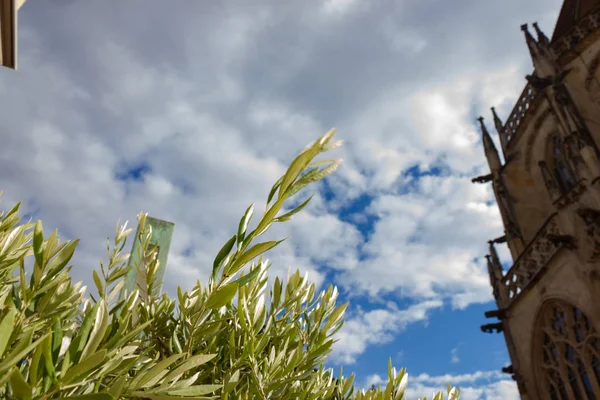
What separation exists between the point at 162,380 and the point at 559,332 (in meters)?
12.5

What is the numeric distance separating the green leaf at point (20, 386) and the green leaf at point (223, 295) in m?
0.35

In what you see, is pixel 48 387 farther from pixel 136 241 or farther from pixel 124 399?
pixel 136 241

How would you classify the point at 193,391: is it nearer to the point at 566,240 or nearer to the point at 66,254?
the point at 66,254

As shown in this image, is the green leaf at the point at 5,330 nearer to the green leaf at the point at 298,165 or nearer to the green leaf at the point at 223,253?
the green leaf at the point at 223,253

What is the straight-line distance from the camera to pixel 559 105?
1225 centimetres

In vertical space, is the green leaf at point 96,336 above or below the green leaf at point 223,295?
below

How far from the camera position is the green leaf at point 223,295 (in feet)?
2.95

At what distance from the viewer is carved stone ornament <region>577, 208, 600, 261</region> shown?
958 cm

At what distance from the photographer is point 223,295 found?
0.92 meters

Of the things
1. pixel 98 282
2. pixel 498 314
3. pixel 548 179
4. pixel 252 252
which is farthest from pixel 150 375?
pixel 548 179

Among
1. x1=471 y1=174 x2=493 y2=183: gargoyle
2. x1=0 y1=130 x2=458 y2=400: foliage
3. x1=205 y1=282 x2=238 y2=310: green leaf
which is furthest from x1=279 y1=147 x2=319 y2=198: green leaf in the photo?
x1=471 y1=174 x2=493 y2=183: gargoyle

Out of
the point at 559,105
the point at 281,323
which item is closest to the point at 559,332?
the point at 559,105

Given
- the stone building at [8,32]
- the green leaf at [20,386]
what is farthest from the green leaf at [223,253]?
the stone building at [8,32]

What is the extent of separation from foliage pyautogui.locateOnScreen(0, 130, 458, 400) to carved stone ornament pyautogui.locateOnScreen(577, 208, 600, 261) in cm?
983
